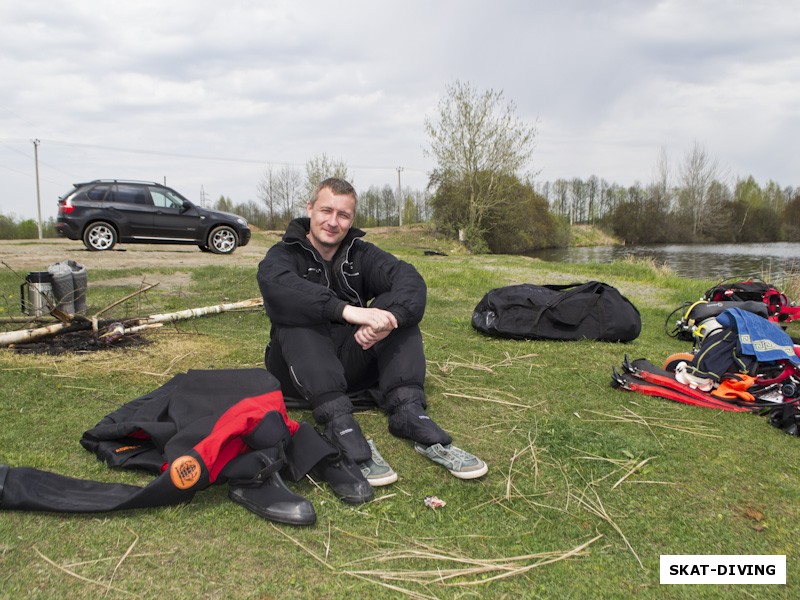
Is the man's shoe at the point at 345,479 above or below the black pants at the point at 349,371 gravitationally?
below

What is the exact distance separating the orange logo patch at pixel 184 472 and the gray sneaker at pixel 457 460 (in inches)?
40.4

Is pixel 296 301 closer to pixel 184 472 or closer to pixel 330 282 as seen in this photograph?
pixel 330 282

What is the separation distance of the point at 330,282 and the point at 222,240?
11.4m

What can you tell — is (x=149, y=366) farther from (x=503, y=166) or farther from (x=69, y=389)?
(x=503, y=166)

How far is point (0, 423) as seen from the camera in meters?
2.67

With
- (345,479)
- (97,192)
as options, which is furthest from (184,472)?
(97,192)

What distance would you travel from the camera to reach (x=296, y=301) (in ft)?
8.93

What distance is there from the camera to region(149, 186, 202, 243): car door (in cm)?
1281

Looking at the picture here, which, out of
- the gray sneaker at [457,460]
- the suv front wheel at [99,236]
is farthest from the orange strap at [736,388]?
the suv front wheel at [99,236]

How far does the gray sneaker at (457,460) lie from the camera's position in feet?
7.49

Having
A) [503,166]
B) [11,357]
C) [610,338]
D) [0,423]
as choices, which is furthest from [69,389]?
[503,166]

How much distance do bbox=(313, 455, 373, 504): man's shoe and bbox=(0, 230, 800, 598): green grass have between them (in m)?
0.05

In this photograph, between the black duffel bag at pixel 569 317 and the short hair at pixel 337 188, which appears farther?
the black duffel bag at pixel 569 317

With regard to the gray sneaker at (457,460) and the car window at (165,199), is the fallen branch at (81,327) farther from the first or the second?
the car window at (165,199)
